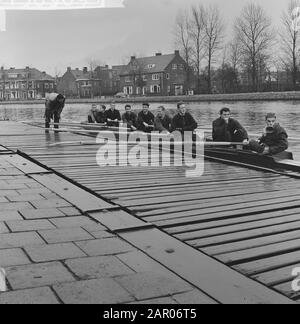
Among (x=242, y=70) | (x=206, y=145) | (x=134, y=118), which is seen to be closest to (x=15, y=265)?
(x=206, y=145)

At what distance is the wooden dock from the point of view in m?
2.97

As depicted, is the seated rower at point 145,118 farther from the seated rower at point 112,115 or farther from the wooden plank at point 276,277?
the wooden plank at point 276,277

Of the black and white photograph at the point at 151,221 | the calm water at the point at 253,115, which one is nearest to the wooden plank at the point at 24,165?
the black and white photograph at the point at 151,221

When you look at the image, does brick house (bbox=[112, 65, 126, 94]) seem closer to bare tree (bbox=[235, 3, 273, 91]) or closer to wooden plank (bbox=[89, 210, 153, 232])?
bare tree (bbox=[235, 3, 273, 91])

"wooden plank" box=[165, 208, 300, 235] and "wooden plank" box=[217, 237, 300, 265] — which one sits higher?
"wooden plank" box=[165, 208, 300, 235]

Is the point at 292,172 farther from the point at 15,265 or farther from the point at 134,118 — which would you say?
the point at 134,118

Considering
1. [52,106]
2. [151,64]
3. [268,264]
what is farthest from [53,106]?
[151,64]

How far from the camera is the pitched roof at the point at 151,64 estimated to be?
76.2 meters

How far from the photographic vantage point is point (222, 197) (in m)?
4.95

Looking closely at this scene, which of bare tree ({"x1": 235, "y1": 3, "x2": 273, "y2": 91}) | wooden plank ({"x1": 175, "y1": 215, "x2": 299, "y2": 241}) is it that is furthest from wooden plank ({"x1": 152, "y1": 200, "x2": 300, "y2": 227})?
bare tree ({"x1": 235, "y1": 3, "x2": 273, "y2": 91})

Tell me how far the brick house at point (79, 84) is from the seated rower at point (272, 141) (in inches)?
3309

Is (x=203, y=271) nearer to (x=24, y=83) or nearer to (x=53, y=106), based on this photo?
(x=53, y=106)

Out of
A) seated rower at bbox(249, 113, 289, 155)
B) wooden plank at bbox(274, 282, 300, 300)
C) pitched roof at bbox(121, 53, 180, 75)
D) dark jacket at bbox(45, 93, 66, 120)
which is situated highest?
pitched roof at bbox(121, 53, 180, 75)

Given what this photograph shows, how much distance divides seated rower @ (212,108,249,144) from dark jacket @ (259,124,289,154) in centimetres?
72
